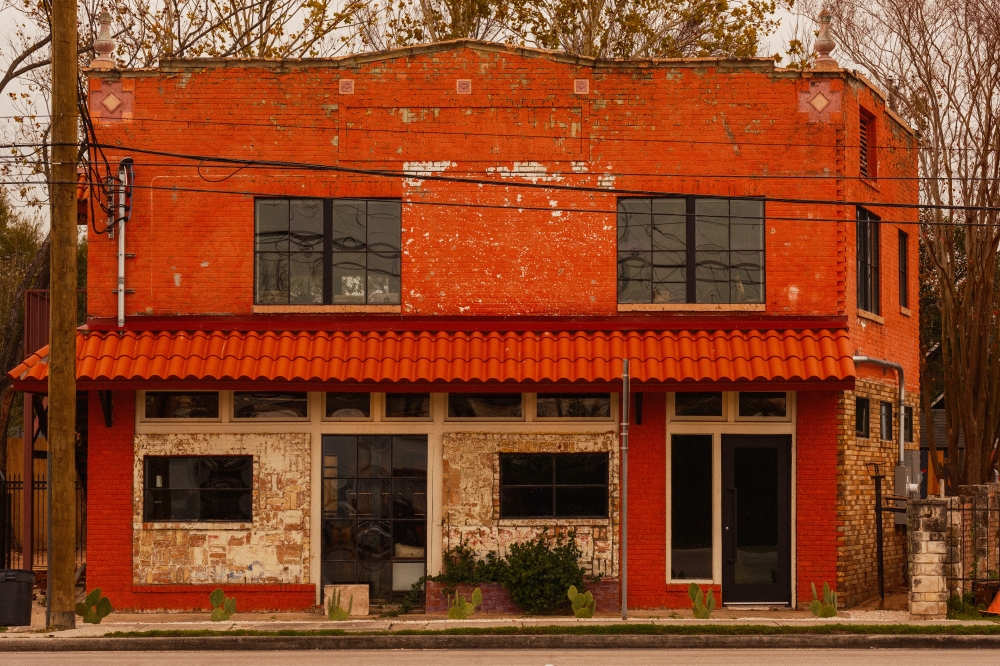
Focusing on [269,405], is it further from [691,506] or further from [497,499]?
[691,506]

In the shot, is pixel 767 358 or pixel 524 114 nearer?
pixel 767 358

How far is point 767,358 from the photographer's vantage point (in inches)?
671

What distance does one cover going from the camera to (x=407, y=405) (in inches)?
709

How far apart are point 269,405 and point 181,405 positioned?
4.13ft

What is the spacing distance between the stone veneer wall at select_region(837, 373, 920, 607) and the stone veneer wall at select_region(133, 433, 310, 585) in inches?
297

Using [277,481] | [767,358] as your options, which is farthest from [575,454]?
[277,481]

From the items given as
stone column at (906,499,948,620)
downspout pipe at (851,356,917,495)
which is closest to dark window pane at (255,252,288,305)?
downspout pipe at (851,356,917,495)

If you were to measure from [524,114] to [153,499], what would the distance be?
7.64 m

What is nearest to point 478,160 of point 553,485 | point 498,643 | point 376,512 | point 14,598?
point 553,485

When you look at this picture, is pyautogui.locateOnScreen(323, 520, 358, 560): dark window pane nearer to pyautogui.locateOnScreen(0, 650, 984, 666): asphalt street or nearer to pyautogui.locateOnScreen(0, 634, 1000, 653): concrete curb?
pyautogui.locateOnScreen(0, 634, 1000, 653): concrete curb

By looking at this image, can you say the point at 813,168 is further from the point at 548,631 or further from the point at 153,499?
the point at 153,499

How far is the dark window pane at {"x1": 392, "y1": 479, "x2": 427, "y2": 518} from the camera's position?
17.9 metres

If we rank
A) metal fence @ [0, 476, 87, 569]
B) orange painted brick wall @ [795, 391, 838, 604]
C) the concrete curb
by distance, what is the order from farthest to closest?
1. metal fence @ [0, 476, 87, 569]
2. orange painted brick wall @ [795, 391, 838, 604]
3. the concrete curb

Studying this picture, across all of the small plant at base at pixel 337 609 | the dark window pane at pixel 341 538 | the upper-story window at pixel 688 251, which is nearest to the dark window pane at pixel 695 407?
the upper-story window at pixel 688 251
